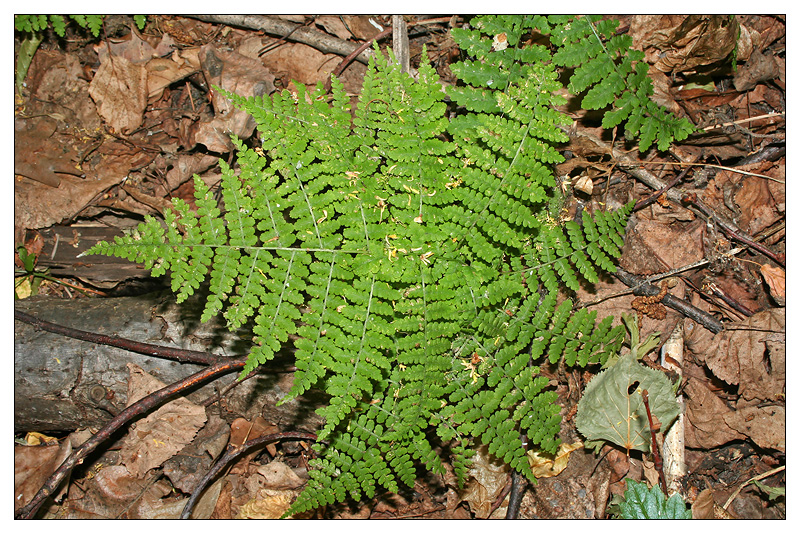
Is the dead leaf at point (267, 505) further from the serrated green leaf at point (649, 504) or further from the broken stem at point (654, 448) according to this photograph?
the broken stem at point (654, 448)

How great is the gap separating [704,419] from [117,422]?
4.82 m

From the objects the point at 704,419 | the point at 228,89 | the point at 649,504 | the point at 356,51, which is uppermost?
the point at 356,51

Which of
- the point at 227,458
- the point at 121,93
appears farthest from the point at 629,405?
A: the point at 121,93

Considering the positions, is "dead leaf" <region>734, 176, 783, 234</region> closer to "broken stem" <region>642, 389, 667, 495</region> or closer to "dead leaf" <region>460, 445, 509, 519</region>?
"broken stem" <region>642, 389, 667, 495</region>

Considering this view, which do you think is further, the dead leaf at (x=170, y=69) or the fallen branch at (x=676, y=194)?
the dead leaf at (x=170, y=69)

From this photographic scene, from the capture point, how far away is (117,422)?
4.01 metres

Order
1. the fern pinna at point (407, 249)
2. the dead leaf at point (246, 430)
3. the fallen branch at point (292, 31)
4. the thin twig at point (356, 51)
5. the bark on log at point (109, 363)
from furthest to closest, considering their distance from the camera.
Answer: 1. the fallen branch at point (292, 31)
2. the thin twig at point (356, 51)
3. the dead leaf at point (246, 430)
4. the bark on log at point (109, 363)
5. the fern pinna at point (407, 249)

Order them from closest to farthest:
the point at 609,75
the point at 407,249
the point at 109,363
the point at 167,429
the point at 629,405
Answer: the point at 407,249 < the point at 609,75 < the point at 629,405 < the point at 109,363 < the point at 167,429

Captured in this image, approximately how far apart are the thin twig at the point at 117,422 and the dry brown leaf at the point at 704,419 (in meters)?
3.71

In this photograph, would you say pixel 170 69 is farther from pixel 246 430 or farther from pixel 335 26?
pixel 246 430

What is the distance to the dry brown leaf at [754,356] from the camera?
12.5ft

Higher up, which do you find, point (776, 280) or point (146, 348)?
point (776, 280)

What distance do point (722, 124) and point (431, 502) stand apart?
4130 millimetres

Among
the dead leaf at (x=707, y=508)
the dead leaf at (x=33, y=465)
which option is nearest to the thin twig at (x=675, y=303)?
the dead leaf at (x=707, y=508)
